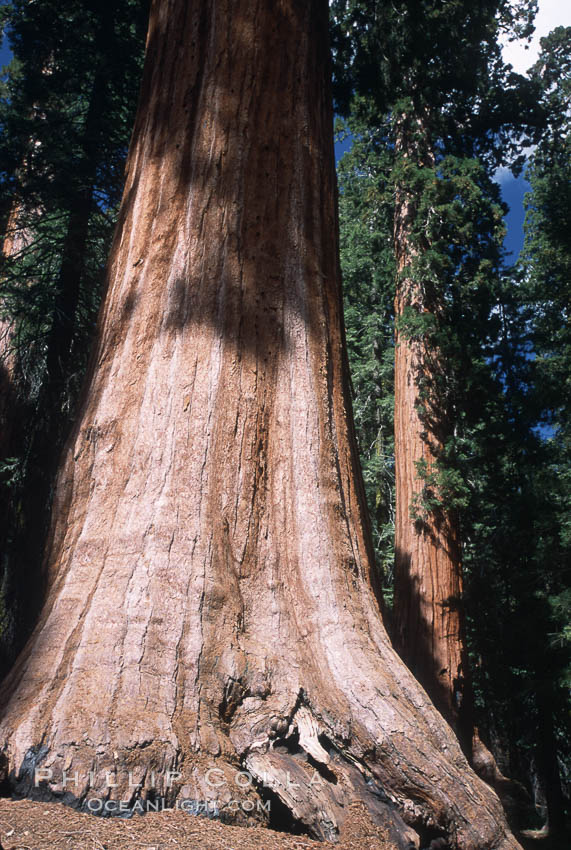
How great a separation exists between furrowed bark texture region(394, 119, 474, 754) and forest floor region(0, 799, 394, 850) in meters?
5.26

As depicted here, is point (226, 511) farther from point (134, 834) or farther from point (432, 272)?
point (432, 272)

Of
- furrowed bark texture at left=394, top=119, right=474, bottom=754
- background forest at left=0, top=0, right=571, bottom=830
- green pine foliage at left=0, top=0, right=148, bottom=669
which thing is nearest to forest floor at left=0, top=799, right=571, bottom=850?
background forest at left=0, top=0, right=571, bottom=830

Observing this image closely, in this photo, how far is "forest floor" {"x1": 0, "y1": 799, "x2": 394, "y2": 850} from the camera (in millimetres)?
1610

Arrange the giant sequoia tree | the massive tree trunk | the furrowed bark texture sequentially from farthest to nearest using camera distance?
1. the giant sequoia tree
2. the furrowed bark texture
3. the massive tree trunk

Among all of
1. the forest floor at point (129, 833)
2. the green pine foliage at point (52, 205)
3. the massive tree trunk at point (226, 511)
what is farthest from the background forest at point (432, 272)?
the forest floor at point (129, 833)

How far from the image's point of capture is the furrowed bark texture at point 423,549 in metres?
6.86

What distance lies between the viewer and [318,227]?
3.26 m

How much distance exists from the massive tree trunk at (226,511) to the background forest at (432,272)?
210 centimetres

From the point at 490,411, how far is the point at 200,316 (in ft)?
22.3

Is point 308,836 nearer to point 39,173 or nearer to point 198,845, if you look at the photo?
point 198,845

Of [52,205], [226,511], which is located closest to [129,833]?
[226,511]

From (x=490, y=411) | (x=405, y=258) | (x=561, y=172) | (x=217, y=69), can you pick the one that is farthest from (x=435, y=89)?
(x=217, y=69)

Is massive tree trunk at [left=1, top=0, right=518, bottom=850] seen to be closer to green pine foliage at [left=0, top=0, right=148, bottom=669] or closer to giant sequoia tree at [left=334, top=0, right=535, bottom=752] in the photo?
green pine foliage at [left=0, top=0, right=148, bottom=669]

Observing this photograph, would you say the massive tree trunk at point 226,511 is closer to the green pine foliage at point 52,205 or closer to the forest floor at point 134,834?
the forest floor at point 134,834
